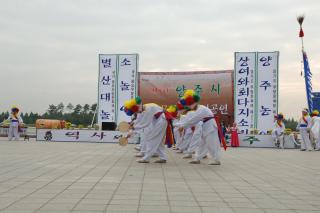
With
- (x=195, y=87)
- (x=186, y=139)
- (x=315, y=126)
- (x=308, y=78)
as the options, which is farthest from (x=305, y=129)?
(x=195, y=87)

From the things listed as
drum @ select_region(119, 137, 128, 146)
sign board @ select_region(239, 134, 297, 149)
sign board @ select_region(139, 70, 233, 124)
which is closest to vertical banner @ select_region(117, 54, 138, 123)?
sign board @ select_region(139, 70, 233, 124)

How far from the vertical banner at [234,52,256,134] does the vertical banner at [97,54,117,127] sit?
5724mm

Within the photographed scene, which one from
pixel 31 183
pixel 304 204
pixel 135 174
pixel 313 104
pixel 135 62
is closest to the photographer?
pixel 304 204

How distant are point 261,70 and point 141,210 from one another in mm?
15658

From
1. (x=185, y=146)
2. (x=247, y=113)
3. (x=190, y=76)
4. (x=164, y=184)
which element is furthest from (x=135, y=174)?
(x=190, y=76)

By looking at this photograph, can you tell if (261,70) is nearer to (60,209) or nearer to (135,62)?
(135,62)

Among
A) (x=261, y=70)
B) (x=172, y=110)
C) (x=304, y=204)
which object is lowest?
(x=304, y=204)

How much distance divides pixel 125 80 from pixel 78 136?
346cm

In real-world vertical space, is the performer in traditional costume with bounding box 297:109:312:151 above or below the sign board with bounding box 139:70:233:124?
below

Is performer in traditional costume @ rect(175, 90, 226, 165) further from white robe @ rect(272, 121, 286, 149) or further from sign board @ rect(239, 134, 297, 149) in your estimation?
sign board @ rect(239, 134, 297, 149)

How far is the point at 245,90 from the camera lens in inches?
752

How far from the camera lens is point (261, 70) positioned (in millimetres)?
18891

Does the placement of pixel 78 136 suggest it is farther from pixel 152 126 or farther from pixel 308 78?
pixel 152 126

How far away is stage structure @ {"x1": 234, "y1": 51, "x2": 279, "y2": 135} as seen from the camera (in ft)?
61.4
